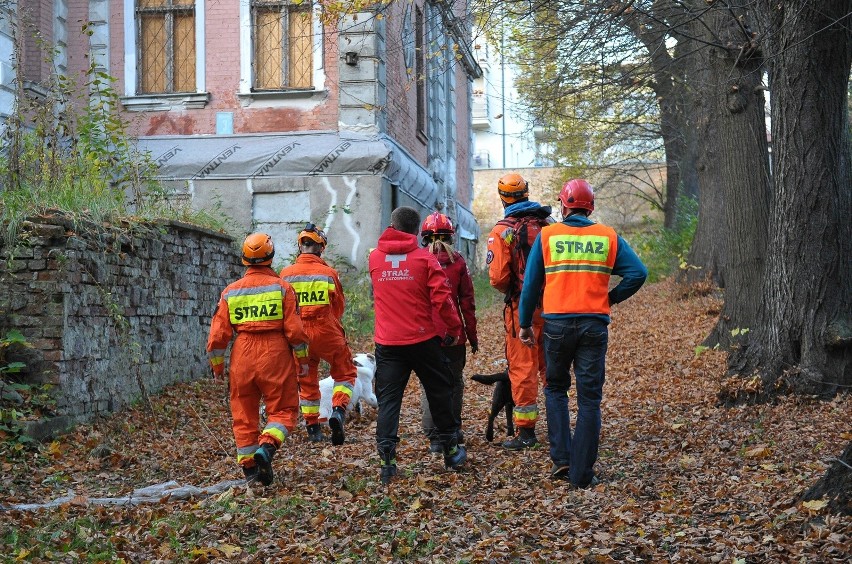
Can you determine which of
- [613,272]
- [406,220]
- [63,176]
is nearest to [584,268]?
[613,272]

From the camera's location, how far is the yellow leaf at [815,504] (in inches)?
218

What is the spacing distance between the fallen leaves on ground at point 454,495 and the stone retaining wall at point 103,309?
0.44 meters

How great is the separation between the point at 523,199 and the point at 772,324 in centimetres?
288

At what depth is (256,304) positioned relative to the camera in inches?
299

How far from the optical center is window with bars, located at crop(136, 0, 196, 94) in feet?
59.6

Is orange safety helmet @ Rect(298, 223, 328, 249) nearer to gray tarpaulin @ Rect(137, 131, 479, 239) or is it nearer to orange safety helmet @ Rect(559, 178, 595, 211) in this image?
orange safety helmet @ Rect(559, 178, 595, 211)

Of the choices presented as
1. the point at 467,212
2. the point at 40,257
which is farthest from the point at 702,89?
the point at 467,212

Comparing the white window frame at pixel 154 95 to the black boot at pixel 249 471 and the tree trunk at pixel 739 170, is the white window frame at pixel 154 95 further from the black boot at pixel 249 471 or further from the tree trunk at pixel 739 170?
the black boot at pixel 249 471

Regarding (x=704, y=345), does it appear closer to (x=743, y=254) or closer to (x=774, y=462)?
(x=743, y=254)

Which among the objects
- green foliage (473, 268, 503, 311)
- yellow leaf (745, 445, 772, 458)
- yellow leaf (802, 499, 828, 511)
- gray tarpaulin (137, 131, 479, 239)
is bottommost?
yellow leaf (745, 445, 772, 458)

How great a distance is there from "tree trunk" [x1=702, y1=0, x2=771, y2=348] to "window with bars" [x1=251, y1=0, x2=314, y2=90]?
746 cm

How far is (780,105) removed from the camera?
30.8 feet

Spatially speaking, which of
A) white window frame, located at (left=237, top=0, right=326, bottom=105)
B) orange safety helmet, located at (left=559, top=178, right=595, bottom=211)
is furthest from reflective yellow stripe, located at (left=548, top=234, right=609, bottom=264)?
→ white window frame, located at (left=237, top=0, right=326, bottom=105)

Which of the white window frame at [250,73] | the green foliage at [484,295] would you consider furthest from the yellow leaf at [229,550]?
the green foliage at [484,295]
